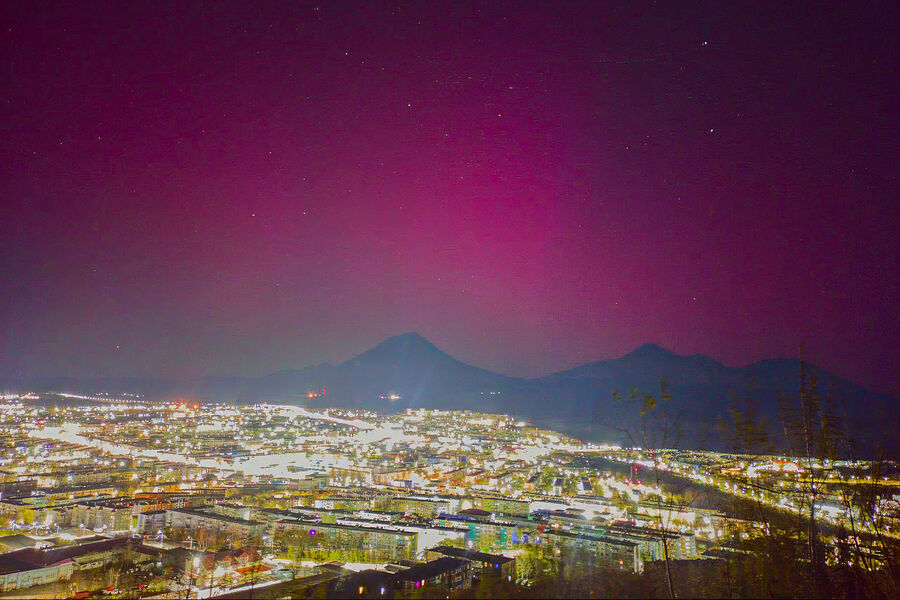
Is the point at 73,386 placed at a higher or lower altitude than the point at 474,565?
higher

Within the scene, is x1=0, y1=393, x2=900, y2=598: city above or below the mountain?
below

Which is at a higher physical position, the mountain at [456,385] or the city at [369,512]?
the mountain at [456,385]

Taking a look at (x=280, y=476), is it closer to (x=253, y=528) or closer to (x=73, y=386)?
(x=253, y=528)

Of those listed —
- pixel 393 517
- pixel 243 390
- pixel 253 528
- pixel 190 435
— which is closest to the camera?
pixel 253 528

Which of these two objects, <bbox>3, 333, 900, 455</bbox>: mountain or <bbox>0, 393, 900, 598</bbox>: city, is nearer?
<bbox>0, 393, 900, 598</bbox>: city

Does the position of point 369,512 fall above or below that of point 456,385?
below

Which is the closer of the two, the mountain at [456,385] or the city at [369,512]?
the city at [369,512]

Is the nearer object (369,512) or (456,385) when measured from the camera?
(369,512)

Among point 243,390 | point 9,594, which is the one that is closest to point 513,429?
point 9,594
